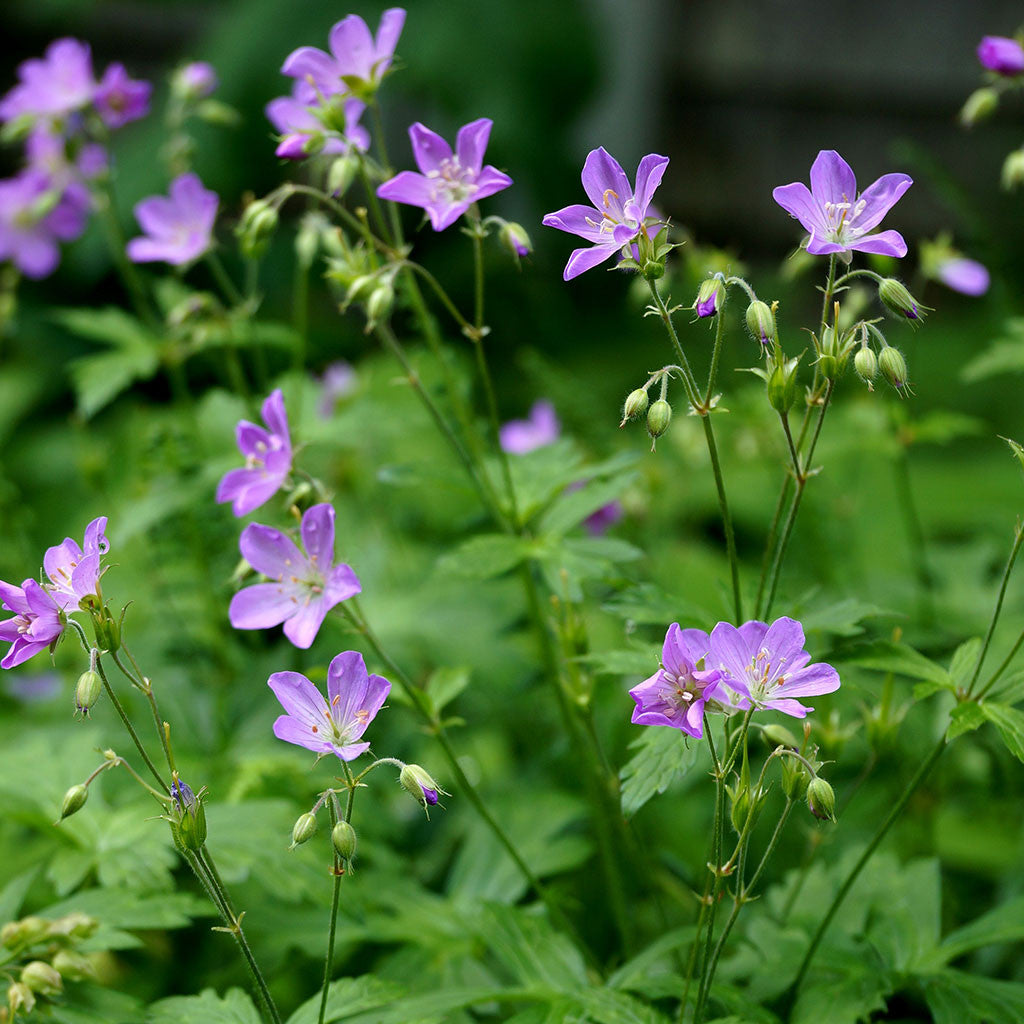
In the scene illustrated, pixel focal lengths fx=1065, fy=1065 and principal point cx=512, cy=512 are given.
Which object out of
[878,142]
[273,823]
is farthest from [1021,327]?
[878,142]

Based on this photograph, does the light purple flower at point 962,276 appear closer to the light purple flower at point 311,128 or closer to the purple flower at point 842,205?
the purple flower at point 842,205

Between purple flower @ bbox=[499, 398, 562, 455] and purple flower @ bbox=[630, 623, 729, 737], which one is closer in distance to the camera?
purple flower @ bbox=[630, 623, 729, 737]

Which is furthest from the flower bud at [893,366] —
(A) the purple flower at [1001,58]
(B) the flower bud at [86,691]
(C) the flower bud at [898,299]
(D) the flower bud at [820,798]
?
(B) the flower bud at [86,691]

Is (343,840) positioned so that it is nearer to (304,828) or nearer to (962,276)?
(304,828)

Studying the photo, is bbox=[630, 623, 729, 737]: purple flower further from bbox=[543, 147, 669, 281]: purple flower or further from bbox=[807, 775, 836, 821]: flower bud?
bbox=[543, 147, 669, 281]: purple flower

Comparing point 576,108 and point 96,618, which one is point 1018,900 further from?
point 576,108

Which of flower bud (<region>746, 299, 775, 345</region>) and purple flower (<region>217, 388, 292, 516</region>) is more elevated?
flower bud (<region>746, 299, 775, 345</region>)

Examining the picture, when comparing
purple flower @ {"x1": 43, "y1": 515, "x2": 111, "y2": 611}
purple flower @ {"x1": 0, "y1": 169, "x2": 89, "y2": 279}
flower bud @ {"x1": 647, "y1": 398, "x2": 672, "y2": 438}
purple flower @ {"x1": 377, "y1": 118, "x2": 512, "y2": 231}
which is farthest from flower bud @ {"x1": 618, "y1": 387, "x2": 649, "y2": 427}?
purple flower @ {"x1": 0, "y1": 169, "x2": 89, "y2": 279}

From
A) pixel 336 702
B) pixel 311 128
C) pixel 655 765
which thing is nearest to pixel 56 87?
pixel 311 128
